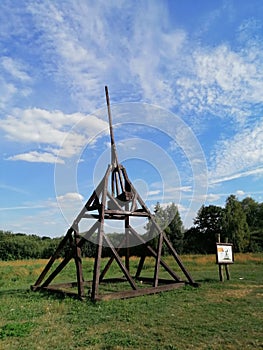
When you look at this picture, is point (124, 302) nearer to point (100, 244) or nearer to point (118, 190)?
point (100, 244)

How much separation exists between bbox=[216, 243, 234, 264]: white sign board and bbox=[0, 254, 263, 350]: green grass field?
2.22 m

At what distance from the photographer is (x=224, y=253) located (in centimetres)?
1314

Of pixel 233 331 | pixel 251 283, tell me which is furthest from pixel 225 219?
pixel 233 331

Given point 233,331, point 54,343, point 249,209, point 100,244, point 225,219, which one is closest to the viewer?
point 54,343

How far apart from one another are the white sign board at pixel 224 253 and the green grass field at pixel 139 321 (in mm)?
2224

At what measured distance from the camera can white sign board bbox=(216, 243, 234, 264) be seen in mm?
12895

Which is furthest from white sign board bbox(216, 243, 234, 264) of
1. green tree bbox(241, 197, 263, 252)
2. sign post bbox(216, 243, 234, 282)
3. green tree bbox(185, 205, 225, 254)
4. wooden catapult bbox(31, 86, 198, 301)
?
green tree bbox(241, 197, 263, 252)

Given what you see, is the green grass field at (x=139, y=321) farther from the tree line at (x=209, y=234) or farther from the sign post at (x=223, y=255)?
the tree line at (x=209, y=234)

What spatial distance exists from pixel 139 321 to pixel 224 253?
7167mm

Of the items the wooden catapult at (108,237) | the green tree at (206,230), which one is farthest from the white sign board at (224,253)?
the green tree at (206,230)

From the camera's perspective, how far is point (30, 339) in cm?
586

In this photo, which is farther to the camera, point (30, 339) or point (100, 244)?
point (100, 244)

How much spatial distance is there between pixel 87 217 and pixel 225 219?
1698 inches

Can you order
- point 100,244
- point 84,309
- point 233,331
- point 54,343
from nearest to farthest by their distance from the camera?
point 54,343 → point 233,331 → point 84,309 → point 100,244
